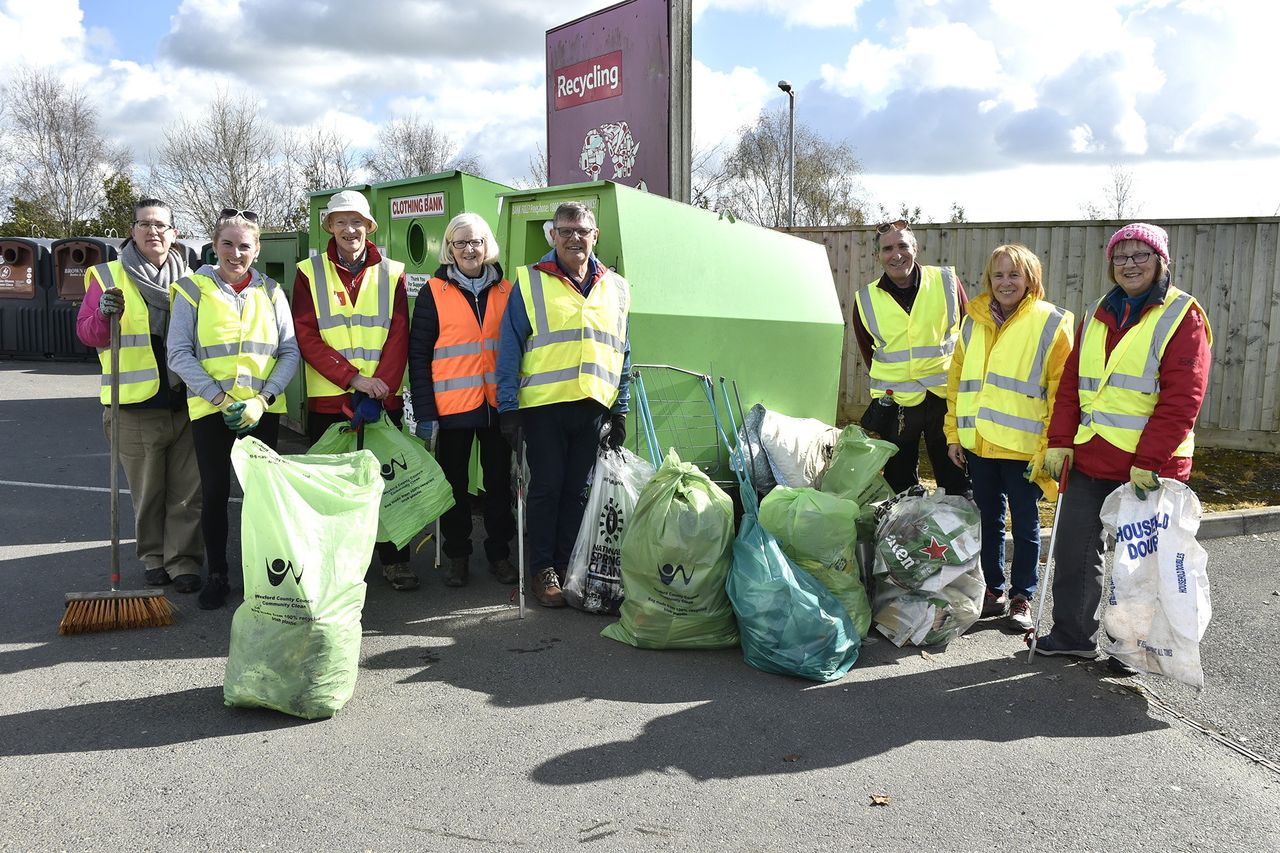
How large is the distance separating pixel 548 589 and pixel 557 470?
553 millimetres

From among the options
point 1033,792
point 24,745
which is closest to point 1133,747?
point 1033,792

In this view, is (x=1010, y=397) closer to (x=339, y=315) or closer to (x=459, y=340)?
(x=459, y=340)

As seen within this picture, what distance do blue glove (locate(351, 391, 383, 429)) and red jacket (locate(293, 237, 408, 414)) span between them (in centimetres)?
7

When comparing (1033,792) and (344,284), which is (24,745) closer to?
(344,284)

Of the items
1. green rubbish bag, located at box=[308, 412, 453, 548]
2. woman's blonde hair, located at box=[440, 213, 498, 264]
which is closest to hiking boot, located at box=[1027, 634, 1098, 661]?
green rubbish bag, located at box=[308, 412, 453, 548]

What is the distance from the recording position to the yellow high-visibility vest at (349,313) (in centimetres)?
429

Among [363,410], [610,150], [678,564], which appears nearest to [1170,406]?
[678,564]

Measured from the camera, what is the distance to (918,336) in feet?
15.2

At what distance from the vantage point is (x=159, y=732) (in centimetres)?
303

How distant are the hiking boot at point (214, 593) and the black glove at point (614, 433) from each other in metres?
1.79

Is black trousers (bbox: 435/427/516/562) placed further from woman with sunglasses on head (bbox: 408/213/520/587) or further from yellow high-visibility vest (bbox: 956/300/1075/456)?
yellow high-visibility vest (bbox: 956/300/1075/456)

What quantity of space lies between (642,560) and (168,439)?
2322 mm

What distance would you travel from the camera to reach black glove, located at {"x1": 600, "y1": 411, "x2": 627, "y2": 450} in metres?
4.40

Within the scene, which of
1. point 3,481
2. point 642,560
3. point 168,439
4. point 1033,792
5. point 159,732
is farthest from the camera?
point 3,481
